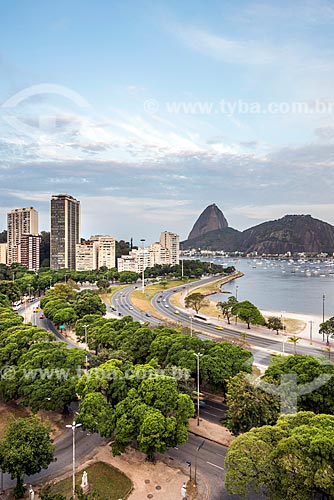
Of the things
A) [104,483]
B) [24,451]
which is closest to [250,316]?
[104,483]

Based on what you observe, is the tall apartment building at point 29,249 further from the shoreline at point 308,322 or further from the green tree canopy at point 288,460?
the green tree canopy at point 288,460

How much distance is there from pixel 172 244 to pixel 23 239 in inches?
1685

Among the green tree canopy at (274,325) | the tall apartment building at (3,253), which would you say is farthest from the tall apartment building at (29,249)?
the green tree canopy at (274,325)

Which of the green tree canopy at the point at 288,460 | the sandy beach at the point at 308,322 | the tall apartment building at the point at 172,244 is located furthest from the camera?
the tall apartment building at the point at 172,244

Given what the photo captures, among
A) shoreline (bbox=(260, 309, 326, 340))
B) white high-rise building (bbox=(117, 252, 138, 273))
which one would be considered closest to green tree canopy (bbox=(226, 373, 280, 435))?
shoreline (bbox=(260, 309, 326, 340))

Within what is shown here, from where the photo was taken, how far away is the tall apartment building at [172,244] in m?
103

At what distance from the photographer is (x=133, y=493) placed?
1005cm

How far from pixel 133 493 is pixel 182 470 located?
175 centimetres

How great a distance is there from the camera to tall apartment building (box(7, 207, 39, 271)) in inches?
3194

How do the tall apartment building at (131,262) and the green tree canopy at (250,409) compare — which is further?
the tall apartment building at (131,262)

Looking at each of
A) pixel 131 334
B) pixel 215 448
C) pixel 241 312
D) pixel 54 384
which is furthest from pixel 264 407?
pixel 241 312

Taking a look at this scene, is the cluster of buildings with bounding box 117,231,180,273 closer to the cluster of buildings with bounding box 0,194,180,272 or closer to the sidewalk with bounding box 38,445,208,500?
the cluster of buildings with bounding box 0,194,180,272

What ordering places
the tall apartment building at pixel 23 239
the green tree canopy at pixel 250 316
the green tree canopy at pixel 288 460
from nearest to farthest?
the green tree canopy at pixel 288 460 → the green tree canopy at pixel 250 316 → the tall apartment building at pixel 23 239

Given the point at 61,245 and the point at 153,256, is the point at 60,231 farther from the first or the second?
the point at 153,256
